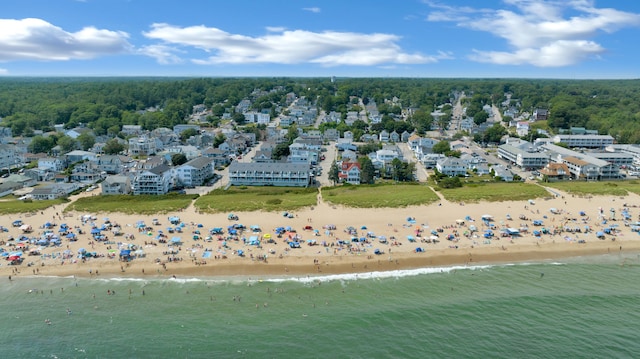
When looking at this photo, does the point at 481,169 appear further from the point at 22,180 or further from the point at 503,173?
the point at 22,180

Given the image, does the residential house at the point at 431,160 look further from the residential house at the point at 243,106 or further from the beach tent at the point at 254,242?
the residential house at the point at 243,106

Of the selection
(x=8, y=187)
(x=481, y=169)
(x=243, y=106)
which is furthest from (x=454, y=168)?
(x=243, y=106)

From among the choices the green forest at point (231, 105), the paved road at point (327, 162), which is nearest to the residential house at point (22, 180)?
the green forest at point (231, 105)

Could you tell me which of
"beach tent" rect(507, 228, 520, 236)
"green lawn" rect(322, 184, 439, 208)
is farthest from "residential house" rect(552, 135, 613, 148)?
"beach tent" rect(507, 228, 520, 236)

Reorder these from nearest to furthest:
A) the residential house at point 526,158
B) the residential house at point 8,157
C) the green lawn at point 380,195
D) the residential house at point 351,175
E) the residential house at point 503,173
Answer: the green lawn at point 380,195 → the residential house at point 351,175 → the residential house at point 503,173 → the residential house at point 8,157 → the residential house at point 526,158

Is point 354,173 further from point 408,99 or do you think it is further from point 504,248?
point 408,99

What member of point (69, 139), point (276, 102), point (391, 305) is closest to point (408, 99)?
point (276, 102)
